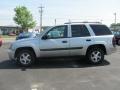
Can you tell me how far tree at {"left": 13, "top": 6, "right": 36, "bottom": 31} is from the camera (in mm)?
87562

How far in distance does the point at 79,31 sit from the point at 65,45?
901 mm

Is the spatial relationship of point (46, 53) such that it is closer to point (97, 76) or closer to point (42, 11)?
point (97, 76)

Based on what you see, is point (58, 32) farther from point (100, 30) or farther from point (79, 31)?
point (100, 30)

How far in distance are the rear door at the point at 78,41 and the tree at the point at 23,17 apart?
7552 centimetres

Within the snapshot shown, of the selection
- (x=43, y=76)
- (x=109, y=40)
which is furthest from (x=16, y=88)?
(x=109, y=40)

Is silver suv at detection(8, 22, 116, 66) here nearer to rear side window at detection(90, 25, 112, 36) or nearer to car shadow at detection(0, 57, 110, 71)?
rear side window at detection(90, 25, 112, 36)

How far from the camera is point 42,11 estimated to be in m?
90.4

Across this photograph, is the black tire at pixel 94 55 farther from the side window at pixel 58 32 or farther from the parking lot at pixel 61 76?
the side window at pixel 58 32

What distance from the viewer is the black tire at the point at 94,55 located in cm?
1271

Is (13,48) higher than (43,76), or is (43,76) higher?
(13,48)

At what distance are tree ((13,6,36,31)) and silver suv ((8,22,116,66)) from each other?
2971 inches

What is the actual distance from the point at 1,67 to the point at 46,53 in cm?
194

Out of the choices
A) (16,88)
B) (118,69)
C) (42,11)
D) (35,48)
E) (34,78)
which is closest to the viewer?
(16,88)

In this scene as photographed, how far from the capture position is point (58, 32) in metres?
12.7
